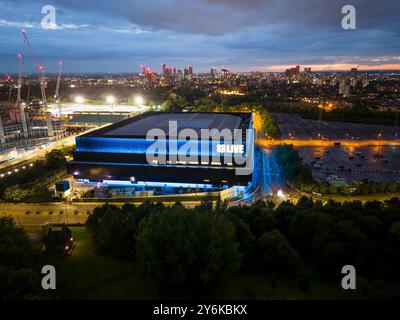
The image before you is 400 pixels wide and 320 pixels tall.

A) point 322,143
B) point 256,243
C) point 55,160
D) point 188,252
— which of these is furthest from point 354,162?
point 55,160

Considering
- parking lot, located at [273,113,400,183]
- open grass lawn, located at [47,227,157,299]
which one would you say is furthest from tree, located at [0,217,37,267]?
parking lot, located at [273,113,400,183]

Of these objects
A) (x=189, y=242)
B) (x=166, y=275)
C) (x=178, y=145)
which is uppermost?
(x=178, y=145)

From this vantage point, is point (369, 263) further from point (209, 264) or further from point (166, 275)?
point (166, 275)

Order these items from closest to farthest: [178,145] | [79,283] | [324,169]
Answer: [79,283] < [178,145] < [324,169]

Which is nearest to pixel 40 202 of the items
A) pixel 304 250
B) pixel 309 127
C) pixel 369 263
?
pixel 304 250

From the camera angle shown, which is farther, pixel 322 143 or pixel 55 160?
pixel 322 143

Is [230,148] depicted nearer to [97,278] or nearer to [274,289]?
[274,289]

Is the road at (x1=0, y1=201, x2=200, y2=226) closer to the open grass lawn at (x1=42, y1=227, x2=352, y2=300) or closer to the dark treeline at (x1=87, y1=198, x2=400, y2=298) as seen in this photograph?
the dark treeline at (x1=87, y1=198, x2=400, y2=298)
